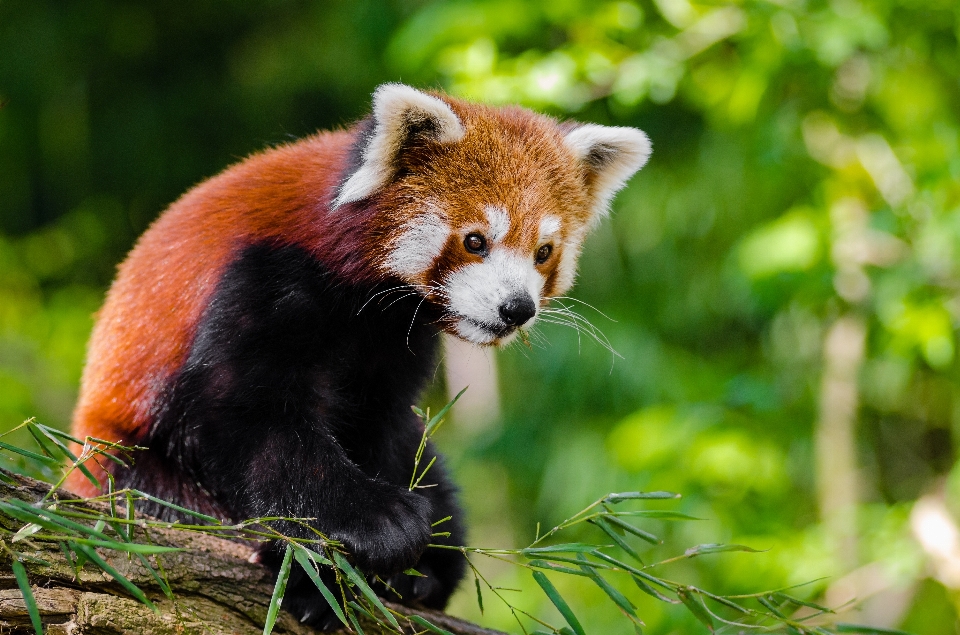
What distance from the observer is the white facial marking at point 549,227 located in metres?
2.25

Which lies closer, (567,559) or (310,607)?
(567,559)

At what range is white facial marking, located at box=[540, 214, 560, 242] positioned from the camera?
2.25 m

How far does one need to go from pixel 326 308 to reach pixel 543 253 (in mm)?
536

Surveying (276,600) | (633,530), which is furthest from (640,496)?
(276,600)

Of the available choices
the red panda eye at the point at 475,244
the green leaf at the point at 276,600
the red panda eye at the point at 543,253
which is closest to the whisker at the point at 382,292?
the red panda eye at the point at 475,244

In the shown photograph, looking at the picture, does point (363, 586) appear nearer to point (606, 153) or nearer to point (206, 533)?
point (206, 533)

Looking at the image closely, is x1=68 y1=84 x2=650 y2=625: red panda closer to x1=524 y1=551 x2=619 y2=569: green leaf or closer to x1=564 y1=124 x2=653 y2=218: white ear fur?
x1=564 y1=124 x2=653 y2=218: white ear fur

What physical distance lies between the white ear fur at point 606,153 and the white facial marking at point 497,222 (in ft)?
1.36

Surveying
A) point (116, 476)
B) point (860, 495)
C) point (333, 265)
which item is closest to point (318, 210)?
point (333, 265)

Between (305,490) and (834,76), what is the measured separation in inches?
124

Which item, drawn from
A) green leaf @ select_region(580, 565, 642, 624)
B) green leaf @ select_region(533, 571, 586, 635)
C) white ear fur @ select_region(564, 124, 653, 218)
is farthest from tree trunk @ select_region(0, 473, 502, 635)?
white ear fur @ select_region(564, 124, 653, 218)

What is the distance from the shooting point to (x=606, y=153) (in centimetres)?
257

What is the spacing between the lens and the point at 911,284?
3.62 m

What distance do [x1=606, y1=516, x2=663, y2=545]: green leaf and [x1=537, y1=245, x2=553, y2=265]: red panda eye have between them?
67cm
